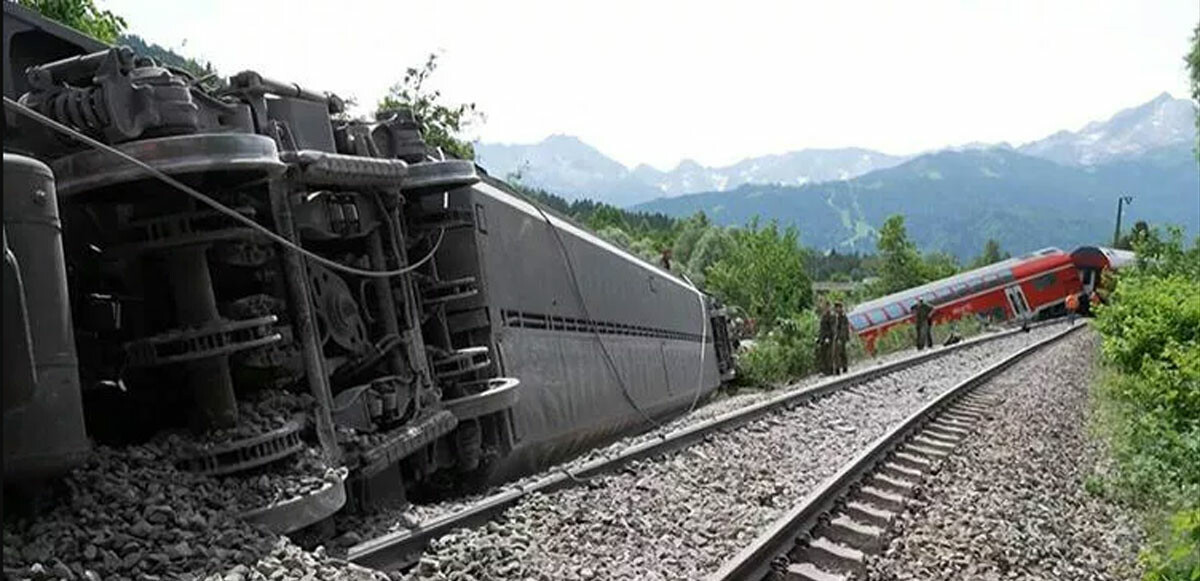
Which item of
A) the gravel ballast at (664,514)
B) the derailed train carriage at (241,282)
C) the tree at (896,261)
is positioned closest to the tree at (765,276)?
the tree at (896,261)

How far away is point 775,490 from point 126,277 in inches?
202

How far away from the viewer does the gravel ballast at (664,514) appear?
5469 mm

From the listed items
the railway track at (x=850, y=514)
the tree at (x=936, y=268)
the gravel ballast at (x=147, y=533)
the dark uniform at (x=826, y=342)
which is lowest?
the tree at (x=936, y=268)

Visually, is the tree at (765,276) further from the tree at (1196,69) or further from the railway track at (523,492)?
the railway track at (523,492)

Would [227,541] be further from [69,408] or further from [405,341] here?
[405,341]

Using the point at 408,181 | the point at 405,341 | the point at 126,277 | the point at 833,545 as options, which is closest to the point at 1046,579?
the point at 833,545

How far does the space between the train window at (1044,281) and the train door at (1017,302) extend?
0.74 meters

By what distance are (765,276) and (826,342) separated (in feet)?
139

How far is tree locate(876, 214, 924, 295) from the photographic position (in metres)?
84.5

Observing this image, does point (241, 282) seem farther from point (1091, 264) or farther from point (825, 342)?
point (1091, 264)

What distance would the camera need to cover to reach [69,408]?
13.3ft

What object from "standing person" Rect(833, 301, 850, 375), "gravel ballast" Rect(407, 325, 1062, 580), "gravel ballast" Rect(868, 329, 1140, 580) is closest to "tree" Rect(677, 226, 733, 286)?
"standing person" Rect(833, 301, 850, 375)

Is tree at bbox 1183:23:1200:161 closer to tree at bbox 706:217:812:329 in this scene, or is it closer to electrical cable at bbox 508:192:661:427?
electrical cable at bbox 508:192:661:427

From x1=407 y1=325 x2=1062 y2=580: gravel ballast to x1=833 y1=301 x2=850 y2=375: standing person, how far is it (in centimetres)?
1055
